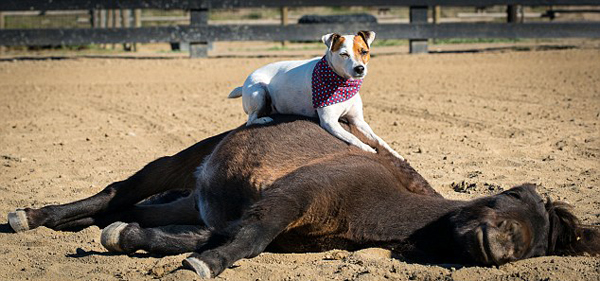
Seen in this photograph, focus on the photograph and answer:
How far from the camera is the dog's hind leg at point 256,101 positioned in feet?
16.7

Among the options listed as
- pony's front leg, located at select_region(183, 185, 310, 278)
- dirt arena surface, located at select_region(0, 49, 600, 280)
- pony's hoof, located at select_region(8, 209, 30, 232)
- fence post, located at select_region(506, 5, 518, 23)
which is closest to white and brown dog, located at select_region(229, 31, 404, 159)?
pony's front leg, located at select_region(183, 185, 310, 278)

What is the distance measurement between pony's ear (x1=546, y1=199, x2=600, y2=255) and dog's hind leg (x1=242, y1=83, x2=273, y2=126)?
201 centimetres

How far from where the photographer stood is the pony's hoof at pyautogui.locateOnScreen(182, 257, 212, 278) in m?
3.49

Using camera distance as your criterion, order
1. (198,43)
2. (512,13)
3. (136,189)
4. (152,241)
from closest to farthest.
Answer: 1. (152,241)
2. (136,189)
3. (198,43)
4. (512,13)

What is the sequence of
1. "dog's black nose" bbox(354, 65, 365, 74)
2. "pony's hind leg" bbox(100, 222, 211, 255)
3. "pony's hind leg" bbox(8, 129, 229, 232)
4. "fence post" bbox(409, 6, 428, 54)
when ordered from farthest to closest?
"fence post" bbox(409, 6, 428, 54) < "pony's hind leg" bbox(8, 129, 229, 232) < "dog's black nose" bbox(354, 65, 365, 74) < "pony's hind leg" bbox(100, 222, 211, 255)

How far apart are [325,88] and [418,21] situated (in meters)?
11.2

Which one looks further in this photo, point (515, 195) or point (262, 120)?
point (262, 120)

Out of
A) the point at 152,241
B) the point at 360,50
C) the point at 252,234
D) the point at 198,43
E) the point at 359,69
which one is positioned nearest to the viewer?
the point at 252,234

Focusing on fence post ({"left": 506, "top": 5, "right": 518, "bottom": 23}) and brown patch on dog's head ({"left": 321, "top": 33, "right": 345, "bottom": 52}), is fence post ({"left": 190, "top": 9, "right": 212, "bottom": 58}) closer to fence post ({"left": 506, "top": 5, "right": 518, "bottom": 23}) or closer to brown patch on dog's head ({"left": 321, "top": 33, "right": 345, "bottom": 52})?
fence post ({"left": 506, "top": 5, "right": 518, "bottom": 23})

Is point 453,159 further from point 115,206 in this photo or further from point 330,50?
point 115,206

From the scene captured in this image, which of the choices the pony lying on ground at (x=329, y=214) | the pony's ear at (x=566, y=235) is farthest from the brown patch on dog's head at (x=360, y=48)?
the pony's ear at (x=566, y=235)

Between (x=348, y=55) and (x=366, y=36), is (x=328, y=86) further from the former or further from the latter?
(x=366, y=36)

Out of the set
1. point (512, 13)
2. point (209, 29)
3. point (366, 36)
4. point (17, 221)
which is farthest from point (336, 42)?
point (512, 13)

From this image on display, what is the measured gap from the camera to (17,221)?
484 centimetres
